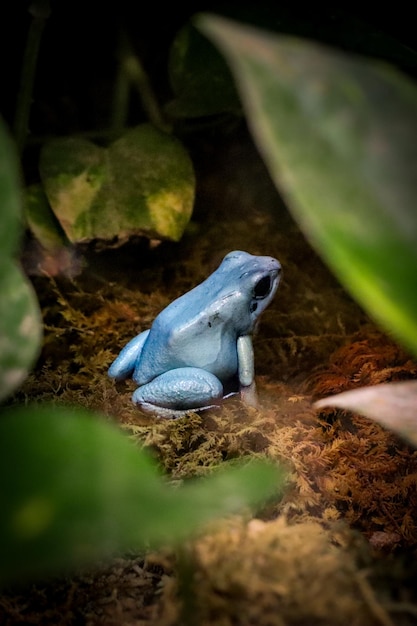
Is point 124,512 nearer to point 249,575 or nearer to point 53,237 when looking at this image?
point 249,575

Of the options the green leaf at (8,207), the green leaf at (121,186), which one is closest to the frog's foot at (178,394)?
the green leaf at (121,186)

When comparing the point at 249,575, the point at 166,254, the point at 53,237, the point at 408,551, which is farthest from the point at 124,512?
the point at 166,254

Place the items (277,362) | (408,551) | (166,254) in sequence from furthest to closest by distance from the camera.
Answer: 1. (166,254)
2. (277,362)
3. (408,551)

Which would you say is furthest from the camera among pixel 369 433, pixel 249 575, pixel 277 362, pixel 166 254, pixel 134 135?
pixel 166 254

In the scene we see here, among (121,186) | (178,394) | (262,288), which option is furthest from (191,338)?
(121,186)

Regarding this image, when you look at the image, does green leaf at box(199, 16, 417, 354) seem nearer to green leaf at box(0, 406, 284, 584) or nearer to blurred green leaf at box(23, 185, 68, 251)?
green leaf at box(0, 406, 284, 584)

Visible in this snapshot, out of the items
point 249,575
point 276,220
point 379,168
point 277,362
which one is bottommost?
point 277,362
